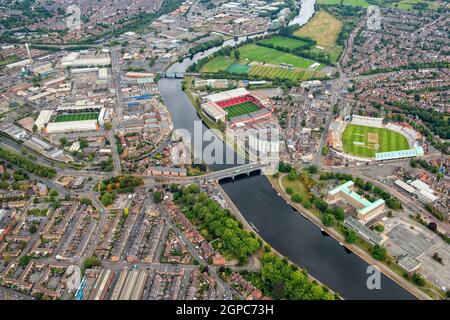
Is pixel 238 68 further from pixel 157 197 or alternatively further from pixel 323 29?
pixel 157 197

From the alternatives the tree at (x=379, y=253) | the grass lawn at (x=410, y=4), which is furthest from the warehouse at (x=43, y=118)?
the grass lawn at (x=410, y=4)

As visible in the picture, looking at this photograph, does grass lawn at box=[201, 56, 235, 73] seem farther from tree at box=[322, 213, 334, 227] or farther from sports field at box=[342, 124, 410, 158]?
tree at box=[322, 213, 334, 227]

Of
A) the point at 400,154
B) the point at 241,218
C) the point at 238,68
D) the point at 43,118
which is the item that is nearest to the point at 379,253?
the point at 241,218

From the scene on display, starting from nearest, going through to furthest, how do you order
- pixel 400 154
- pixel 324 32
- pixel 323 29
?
pixel 400 154 → pixel 324 32 → pixel 323 29

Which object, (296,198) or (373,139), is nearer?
(296,198)

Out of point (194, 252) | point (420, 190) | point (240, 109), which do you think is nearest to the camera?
point (194, 252)

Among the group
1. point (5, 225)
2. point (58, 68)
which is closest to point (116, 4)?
point (58, 68)

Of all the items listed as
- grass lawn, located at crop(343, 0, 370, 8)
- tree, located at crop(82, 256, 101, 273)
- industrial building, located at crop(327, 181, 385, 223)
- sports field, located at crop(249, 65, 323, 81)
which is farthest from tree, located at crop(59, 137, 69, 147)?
grass lawn, located at crop(343, 0, 370, 8)
